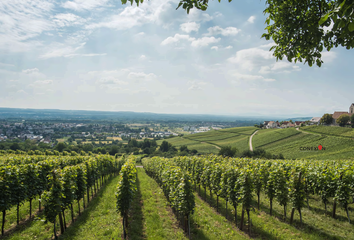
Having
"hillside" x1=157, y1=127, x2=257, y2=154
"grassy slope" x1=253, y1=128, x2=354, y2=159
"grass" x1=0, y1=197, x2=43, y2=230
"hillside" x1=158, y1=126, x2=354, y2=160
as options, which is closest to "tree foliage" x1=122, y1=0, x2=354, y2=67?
"grass" x1=0, y1=197, x2=43, y2=230

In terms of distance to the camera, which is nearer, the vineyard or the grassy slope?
the vineyard

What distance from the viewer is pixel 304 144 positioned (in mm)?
69562

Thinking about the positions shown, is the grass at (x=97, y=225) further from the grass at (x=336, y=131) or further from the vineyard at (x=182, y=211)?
the grass at (x=336, y=131)

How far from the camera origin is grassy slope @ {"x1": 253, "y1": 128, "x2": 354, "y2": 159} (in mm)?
54094

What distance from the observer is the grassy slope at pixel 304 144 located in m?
54.1

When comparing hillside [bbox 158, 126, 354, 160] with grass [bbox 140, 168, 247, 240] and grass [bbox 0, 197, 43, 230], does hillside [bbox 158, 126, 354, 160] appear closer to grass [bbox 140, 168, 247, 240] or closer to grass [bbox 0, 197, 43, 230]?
grass [bbox 140, 168, 247, 240]

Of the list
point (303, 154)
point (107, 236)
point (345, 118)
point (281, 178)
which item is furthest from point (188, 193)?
point (345, 118)

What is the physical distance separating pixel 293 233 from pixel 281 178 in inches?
136

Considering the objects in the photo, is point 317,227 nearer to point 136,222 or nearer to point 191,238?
point 191,238

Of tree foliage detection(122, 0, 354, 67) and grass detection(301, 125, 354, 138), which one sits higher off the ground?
tree foliage detection(122, 0, 354, 67)

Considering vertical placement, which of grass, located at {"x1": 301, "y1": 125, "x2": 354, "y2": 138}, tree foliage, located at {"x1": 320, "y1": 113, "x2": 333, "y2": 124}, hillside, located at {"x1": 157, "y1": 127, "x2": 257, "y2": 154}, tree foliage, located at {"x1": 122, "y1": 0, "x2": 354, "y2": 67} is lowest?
hillside, located at {"x1": 157, "y1": 127, "x2": 257, "y2": 154}

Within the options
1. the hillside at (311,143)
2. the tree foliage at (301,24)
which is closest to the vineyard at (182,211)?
the tree foliage at (301,24)

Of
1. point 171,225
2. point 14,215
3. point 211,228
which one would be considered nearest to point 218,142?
point 171,225

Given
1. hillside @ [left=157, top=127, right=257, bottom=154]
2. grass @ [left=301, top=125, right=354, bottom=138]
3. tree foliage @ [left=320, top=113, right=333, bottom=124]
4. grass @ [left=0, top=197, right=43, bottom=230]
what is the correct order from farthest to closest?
tree foliage @ [left=320, top=113, right=333, bottom=124], hillside @ [left=157, top=127, right=257, bottom=154], grass @ [left=301, top=125, right=354, bottom=138], grass @ [left=0, top=197, right=43, bottom=230]
